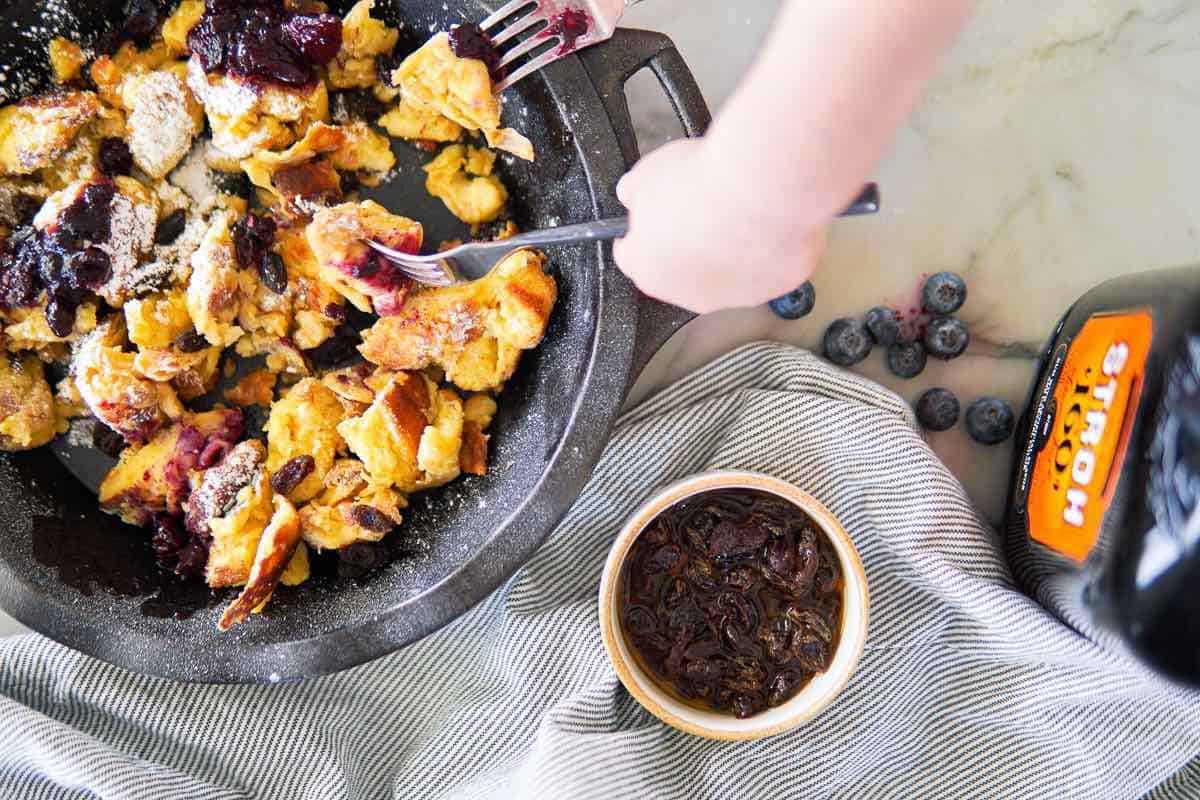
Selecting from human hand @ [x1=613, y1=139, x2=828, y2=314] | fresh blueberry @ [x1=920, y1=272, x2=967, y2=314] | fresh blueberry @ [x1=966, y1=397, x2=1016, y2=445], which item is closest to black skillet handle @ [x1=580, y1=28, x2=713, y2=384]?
human hand @ [x1=613, y1=139, x2=828, y2=314]

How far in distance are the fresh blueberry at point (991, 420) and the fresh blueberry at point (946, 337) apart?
103 mm

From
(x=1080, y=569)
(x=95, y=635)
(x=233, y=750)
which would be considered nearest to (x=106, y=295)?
(x=95, y=635)

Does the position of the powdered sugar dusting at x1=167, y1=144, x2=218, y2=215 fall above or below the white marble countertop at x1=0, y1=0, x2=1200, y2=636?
above

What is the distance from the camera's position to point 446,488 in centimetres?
166

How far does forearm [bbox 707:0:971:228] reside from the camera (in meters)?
0.87

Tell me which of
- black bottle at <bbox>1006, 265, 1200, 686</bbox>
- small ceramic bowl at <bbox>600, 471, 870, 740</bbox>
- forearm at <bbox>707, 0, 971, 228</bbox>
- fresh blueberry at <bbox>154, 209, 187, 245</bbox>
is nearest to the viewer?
forearm at <bbox>707, 0, 971, 228</bbox>

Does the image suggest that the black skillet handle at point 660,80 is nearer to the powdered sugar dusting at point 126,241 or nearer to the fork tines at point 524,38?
the fork tines at point 524,38

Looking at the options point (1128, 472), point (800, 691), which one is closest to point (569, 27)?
Result: point (1128, 472)

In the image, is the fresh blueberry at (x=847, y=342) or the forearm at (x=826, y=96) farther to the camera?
the fresh blueberry at (x=847, y=342)

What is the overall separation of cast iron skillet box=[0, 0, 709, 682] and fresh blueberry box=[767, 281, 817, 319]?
1.09 ft

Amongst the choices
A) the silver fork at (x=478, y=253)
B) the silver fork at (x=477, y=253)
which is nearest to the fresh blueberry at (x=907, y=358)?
the silver fork at (x=478, y=253)

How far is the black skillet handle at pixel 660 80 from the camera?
1407 millimetres

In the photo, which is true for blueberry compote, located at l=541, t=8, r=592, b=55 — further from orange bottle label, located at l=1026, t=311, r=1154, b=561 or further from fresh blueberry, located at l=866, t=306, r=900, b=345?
orange bottle label, located at l=1026, t=311, r=1154, b=561

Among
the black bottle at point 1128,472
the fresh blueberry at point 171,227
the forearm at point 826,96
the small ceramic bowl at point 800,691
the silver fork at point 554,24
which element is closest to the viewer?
the forearm at point 826,96
